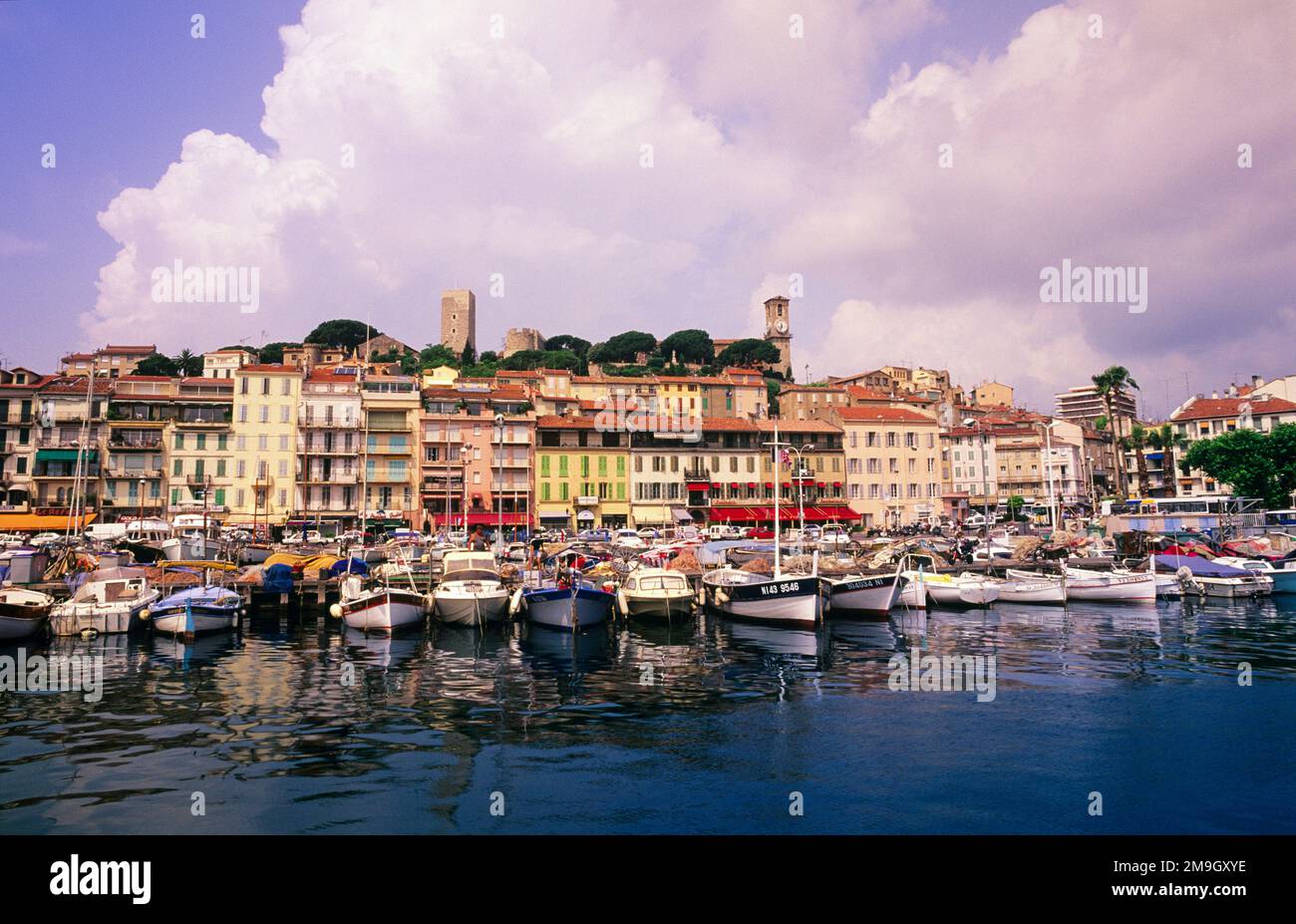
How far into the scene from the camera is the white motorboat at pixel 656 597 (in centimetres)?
3578

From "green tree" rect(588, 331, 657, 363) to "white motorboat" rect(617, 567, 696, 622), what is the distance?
145243mm

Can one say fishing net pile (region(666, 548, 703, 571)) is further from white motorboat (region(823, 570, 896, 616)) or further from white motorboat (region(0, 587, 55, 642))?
white motorboat (region(0, 587, 55, 642))

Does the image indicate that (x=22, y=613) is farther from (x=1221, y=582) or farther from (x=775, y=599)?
(x=1221, y=582)

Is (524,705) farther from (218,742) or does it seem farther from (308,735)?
(218,742)

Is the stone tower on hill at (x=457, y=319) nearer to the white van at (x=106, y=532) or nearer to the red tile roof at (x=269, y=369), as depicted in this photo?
the red tile roof at (x=269, y=369)

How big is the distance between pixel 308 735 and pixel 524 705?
5.17 m

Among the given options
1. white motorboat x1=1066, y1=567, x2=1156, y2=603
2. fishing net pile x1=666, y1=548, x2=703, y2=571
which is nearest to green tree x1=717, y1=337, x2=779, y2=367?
fishing net pile x1=666, y1=548, x2=703, y2=571

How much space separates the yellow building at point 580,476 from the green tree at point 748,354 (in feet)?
326

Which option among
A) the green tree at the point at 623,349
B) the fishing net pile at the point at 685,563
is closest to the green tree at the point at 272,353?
the green tree at the point at 623,349

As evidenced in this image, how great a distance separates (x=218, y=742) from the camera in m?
16.9

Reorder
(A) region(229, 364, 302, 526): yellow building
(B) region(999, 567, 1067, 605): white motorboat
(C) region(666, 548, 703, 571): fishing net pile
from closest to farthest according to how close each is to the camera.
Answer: (B) region(999, 567, 1067, 605): white motorboat, (C) region(666, 548, 703, 571): fishing net pile, (A) region(229, 364, 302, 526): yellow building

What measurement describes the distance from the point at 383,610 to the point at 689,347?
516ft

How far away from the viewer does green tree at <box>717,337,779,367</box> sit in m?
182
